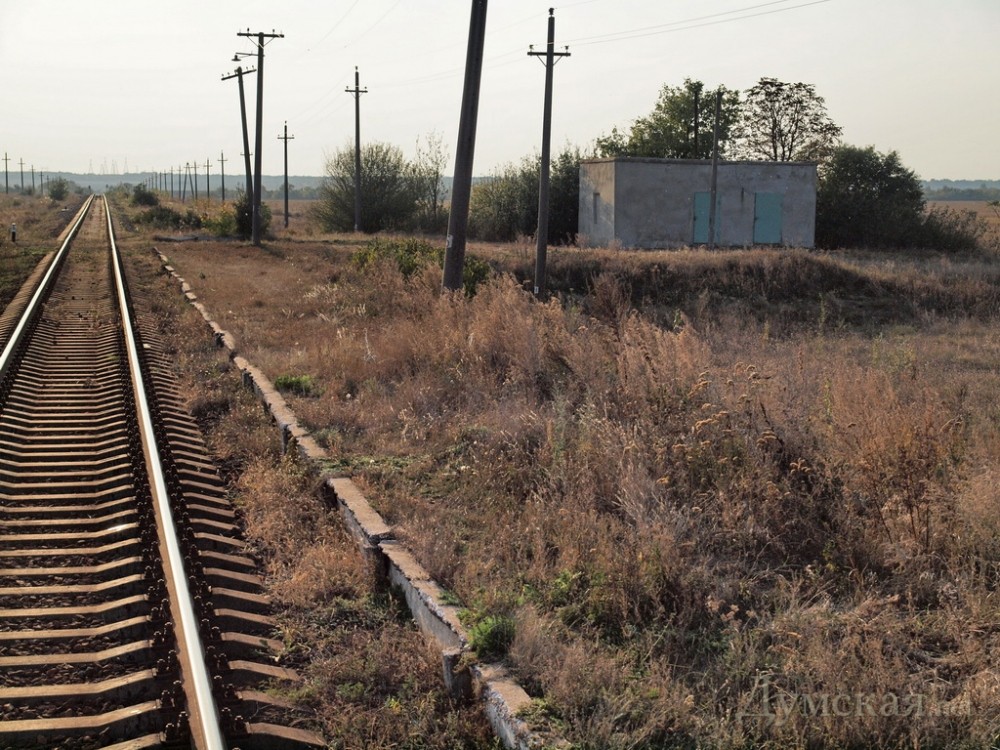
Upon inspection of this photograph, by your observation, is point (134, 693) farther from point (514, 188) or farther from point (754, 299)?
point (514, 188)

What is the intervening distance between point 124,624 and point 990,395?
9.03 meters

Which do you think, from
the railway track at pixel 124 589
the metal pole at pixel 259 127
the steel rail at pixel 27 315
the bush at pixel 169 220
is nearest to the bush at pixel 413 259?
the steel rail at pixel 27 315

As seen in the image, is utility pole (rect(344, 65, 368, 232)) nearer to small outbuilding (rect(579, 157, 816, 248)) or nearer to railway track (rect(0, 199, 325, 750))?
small outbuilding (rect(579, 157, 816, 248))

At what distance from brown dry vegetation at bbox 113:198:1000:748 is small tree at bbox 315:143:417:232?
43477 millimetres

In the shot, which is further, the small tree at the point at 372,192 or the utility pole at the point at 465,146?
the small tree at the point at 372,192

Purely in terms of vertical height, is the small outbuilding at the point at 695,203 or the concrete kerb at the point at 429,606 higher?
the small outbuilding at the point at 695,203

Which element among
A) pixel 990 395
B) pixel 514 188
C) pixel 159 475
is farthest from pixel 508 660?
pixel 514 188

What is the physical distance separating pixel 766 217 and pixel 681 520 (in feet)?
121

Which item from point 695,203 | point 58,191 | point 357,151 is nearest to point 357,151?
point 357,151

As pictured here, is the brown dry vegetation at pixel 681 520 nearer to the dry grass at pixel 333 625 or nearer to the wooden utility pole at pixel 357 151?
the dry grass at pixel 333 625

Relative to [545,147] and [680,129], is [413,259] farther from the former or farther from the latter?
[680,129]

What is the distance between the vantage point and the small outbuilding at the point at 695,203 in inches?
1521

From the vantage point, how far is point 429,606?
4.99m

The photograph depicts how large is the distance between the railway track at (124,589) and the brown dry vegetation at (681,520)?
39 cm
